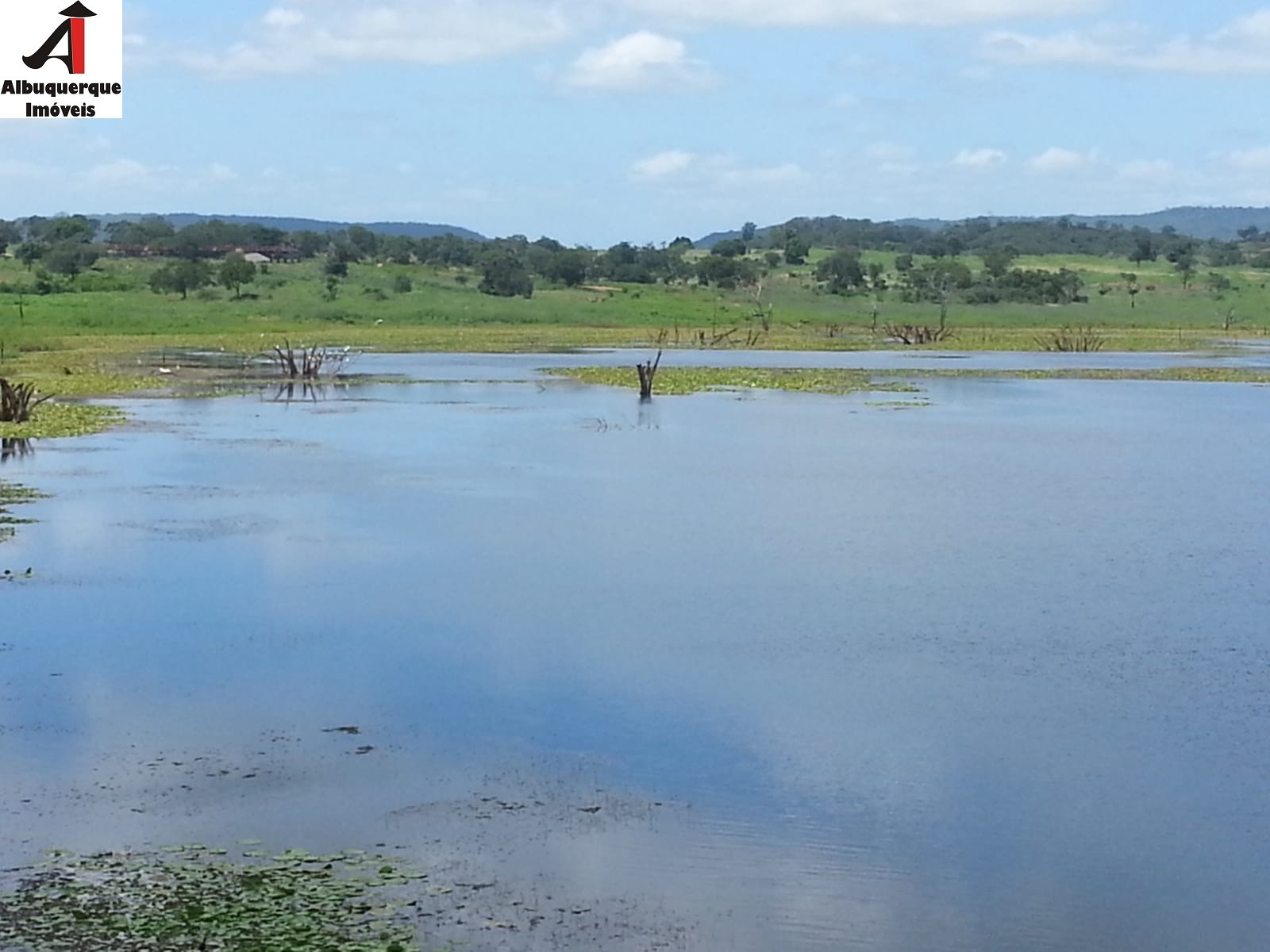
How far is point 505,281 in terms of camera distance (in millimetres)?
90250

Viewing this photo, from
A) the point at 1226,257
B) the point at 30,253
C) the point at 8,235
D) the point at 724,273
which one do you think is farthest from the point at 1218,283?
the point at 8,235

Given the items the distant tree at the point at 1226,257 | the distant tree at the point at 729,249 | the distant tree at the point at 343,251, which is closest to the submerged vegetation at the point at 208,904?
the distant tree at the point at 343,251

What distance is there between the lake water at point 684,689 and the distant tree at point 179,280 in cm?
5719

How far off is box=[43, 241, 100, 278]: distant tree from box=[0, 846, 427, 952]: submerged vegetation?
82605mm

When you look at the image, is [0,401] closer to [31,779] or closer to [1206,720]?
[31,779]

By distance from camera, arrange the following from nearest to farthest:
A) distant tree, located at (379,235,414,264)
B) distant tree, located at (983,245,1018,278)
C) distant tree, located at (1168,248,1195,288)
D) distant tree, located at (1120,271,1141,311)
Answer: distant tree, located at (1120,271,1141,311)
distant tree, located at (983,245,1018,278)
distant tree, located at (1168,248,1195,288)
distant tree, located at (379,235,414,264)

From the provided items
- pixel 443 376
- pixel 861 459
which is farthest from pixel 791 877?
pixel 443 376

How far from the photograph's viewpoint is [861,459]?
2750 centimetres

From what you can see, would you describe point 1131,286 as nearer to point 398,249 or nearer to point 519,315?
point 519,315

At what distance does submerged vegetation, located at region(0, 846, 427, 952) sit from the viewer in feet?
26.7

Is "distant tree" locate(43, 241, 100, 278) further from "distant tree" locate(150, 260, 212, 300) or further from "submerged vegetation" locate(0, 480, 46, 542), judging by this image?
"submerged vegetation" locate(0, 480, 46, 542)

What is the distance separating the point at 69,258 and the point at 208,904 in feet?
292

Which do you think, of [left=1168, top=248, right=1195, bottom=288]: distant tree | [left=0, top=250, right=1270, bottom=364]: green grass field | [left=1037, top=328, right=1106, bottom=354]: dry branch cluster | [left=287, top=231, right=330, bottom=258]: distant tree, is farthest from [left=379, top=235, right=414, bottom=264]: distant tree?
[left=1037, top=328, right=1106, bottom=354]: dry branch cluster

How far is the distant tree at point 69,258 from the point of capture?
91.4 meters
